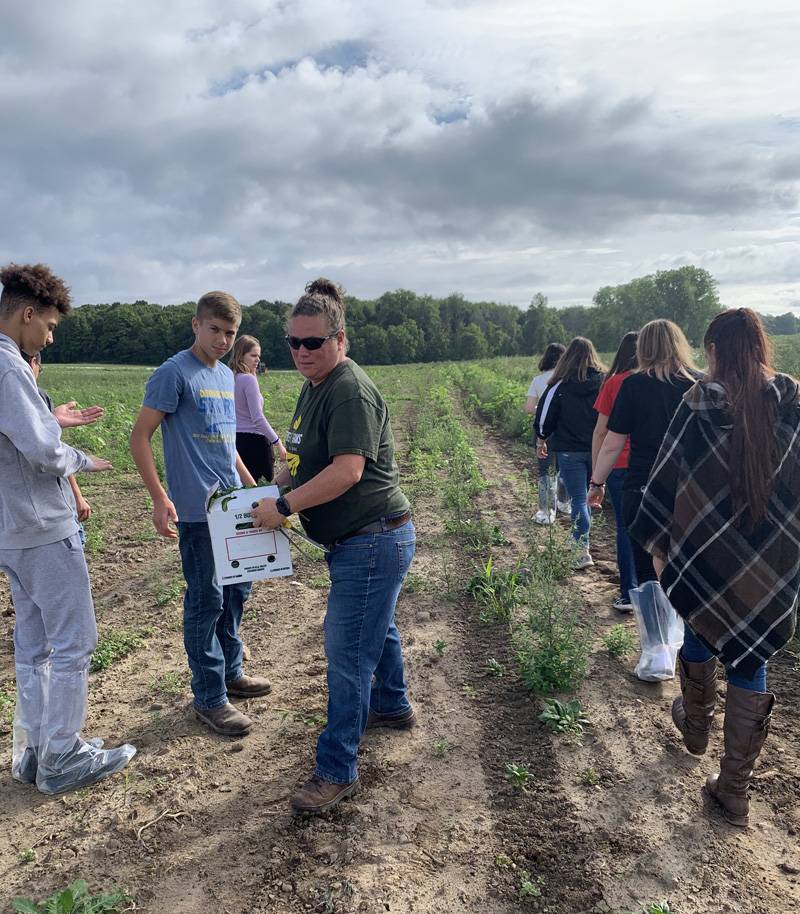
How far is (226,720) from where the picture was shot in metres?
3.31

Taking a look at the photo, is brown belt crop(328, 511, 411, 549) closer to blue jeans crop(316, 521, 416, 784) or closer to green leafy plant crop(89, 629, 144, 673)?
blue jeans crop(316, 521, 416, 784)

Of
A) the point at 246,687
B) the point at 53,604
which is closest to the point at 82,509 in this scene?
the point at 53,604

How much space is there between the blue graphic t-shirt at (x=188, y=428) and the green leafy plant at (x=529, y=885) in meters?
2.02

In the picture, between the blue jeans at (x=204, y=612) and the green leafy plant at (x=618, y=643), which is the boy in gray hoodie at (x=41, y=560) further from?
the green leafy plant at (x=618, y=643)

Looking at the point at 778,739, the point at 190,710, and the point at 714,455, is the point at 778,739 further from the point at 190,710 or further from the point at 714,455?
the point at 190,710

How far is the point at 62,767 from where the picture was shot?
2.90 m

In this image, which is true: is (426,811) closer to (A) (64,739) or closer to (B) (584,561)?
(A) (64,739)

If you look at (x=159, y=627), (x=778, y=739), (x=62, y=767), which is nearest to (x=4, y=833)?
(x=62, y=767)

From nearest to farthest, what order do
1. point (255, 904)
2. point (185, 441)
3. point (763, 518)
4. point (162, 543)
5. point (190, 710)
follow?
point (255, 904), point (763, 518), point (185, 441), point (190, 710), point (162, 543)

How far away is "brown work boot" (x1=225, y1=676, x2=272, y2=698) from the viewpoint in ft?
12.1

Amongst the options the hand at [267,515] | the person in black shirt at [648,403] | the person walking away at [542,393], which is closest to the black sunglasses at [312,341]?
the hand at [267,515]

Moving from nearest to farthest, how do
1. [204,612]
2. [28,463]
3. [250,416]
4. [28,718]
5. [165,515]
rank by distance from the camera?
[28,463], [28,718], [165,515], [204,612], [250,416]

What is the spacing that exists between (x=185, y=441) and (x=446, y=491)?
485 cm

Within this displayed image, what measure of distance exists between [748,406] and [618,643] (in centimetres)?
203
